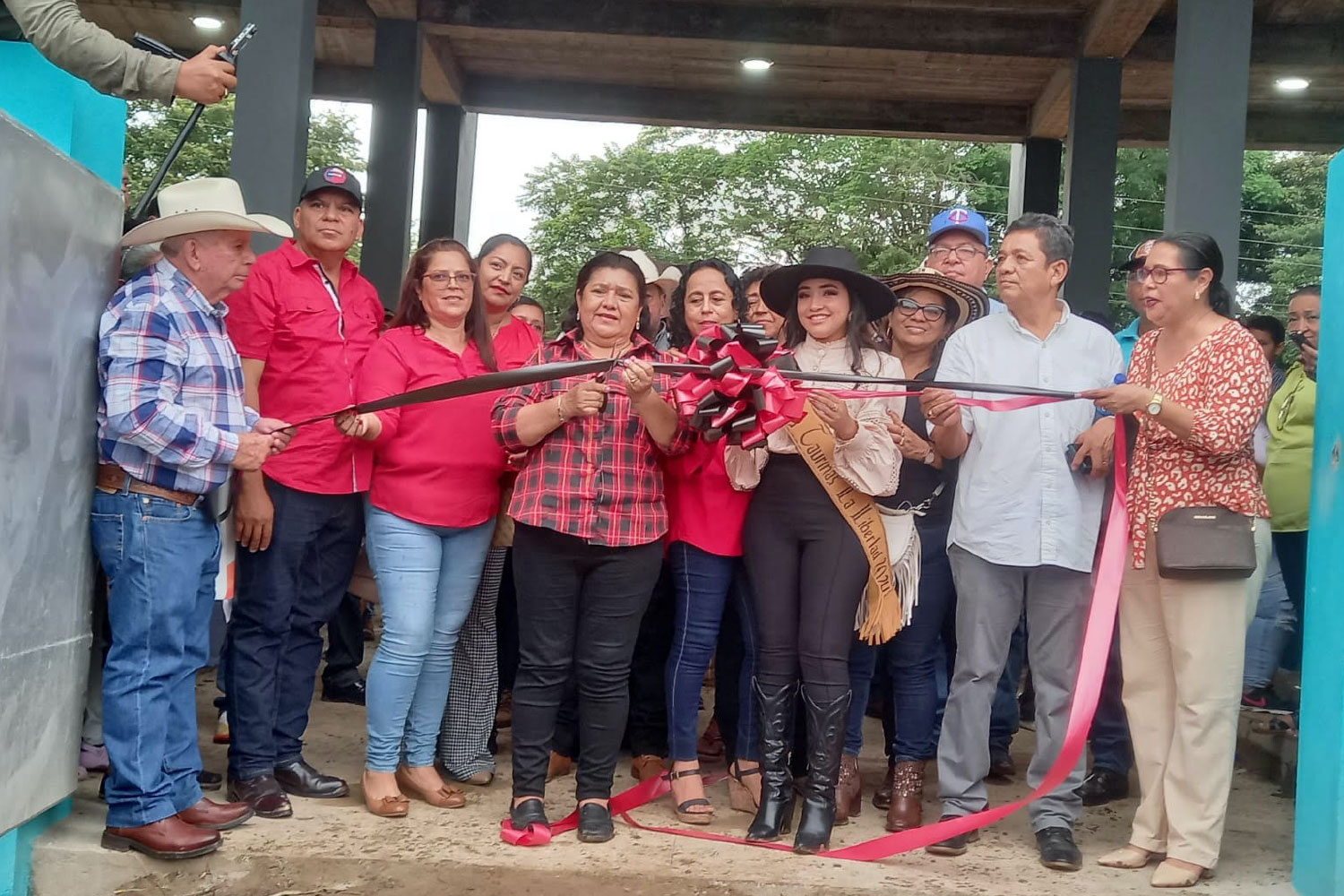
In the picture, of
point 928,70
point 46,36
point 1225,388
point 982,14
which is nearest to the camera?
point 46,36

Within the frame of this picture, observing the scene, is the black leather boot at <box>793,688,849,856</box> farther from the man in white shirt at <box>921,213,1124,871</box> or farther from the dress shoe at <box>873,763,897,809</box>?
the dress shoe at <box>873,763,897,809</box>

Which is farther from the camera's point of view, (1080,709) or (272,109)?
(272,109)

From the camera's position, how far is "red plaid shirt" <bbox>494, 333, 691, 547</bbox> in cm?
402

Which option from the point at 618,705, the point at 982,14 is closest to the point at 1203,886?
the point at 618,705

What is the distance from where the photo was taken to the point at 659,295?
573 cm

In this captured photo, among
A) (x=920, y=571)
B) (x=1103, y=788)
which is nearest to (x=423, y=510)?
(x=920, y=571)

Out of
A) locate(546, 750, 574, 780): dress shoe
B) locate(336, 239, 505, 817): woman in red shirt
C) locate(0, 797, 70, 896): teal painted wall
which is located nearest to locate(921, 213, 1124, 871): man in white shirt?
locate(546, 750, 574, 780): dress shoe

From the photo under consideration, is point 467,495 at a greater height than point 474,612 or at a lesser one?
greater

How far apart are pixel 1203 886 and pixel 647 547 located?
2071mm

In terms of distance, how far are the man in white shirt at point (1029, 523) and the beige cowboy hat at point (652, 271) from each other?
1.39 meters

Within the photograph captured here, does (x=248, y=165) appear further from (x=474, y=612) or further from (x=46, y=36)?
(x=474, y=612)

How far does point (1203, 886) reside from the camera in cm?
387

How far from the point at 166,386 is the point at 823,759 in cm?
239

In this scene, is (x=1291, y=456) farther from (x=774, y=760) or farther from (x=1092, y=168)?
(x=1092, y=168)
